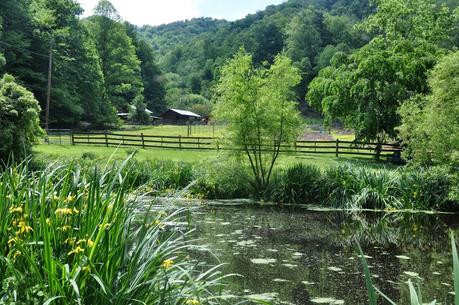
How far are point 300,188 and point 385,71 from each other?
40.6ft

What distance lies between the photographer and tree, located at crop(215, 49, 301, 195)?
19.1m

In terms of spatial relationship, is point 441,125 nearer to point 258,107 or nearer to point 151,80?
point 258,107

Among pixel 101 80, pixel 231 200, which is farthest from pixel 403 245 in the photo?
pixel 101 80

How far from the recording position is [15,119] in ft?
71.6

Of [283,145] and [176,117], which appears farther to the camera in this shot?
[176,117]

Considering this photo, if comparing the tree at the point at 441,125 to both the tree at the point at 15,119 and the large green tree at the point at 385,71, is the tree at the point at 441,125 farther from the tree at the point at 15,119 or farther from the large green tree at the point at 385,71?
the tree at the point at 15,119

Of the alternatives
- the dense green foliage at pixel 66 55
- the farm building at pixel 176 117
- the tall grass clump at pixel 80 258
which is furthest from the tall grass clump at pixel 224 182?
the farm building at pixel 176 117

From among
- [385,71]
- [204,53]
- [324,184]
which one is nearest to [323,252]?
[324,184]

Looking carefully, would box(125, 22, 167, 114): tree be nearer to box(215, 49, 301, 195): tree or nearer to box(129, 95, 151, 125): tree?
box(129, 95, 151, 125): tree

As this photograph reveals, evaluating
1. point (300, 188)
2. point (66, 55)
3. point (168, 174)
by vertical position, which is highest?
point (66, 55)

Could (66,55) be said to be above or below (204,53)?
below

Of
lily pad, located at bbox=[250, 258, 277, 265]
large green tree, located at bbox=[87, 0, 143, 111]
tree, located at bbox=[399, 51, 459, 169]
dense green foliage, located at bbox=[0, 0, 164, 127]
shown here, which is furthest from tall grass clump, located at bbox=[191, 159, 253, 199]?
large green tree, located at bbox=[87, 0, 143, 111]

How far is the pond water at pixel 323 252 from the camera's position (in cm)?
806

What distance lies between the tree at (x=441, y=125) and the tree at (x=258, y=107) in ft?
15.6
